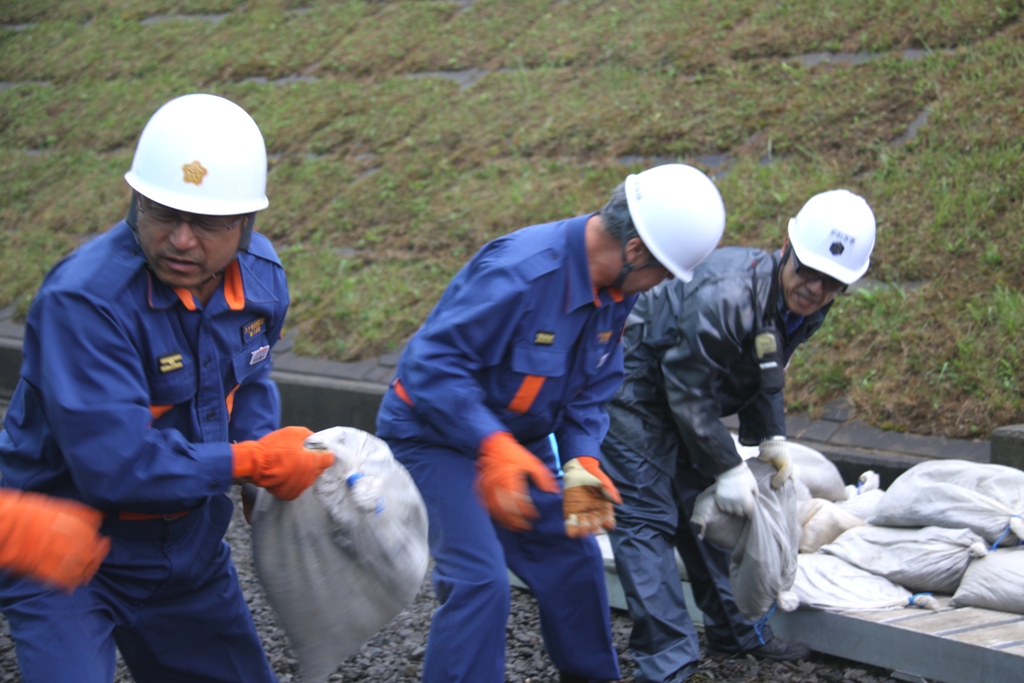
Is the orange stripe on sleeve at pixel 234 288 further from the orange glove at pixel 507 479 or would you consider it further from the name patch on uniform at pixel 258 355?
the orange glove at pixel 507 479

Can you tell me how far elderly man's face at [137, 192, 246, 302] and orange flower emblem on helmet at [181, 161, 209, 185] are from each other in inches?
2.9

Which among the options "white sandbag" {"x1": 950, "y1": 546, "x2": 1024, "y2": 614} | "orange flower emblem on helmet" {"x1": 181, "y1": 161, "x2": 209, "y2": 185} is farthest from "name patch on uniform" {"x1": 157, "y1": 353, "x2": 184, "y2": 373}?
"white sandbag" {"x1": 950, "y1": 546, "x2": 1024, "y2": 614}

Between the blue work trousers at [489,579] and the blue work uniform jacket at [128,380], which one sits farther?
the blue work trousers at [489,579]

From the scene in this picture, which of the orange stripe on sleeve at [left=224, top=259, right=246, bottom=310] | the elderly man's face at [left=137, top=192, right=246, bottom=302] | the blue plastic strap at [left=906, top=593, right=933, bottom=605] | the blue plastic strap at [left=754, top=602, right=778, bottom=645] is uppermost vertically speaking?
the elderly man's face at [left=137, top=192, right=246, bottom=302]

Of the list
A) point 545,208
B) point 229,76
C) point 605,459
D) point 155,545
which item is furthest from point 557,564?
point 229,76

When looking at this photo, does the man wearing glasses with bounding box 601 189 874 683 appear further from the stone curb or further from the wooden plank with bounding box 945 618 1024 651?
the stone curb

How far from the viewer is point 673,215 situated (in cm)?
267

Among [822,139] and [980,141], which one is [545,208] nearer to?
[822,139]

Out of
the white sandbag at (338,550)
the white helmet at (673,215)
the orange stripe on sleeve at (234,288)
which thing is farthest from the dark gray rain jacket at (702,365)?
the orange stripe on sleeve at (234,288)

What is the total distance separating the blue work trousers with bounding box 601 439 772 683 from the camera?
3330mm

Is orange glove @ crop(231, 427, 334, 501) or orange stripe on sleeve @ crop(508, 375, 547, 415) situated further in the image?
orange stripe on sleeve @ crop(508, 375, 547, 415)

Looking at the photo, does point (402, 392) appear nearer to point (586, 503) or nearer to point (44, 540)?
point (586, 503)

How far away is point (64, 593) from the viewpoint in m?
2.10

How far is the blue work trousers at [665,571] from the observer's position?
131 inches
